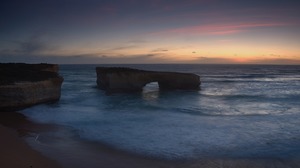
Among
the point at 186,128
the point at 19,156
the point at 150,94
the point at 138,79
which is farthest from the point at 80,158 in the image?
the point at 138,79

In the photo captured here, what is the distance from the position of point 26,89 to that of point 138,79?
16.4 meters

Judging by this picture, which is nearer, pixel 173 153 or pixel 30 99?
pixel 173 153

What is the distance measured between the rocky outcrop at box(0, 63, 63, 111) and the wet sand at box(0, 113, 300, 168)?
691 cm

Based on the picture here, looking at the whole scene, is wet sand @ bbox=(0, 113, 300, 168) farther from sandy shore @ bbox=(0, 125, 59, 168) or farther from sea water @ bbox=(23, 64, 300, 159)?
sea water @ bbox=(23, 64, 300, 159)

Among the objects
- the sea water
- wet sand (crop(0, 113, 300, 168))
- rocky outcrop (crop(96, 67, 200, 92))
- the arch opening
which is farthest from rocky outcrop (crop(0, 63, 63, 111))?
rocky outcrop (crop(96, 67, 200, 92))

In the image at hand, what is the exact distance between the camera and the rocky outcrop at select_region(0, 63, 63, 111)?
1783 cm

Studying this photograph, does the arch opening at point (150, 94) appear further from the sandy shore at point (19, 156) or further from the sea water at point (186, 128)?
the sandy shore at point (19, 156)

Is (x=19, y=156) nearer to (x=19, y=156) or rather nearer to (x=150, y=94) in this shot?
(x=19, y=156)

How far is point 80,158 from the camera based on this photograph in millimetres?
9125

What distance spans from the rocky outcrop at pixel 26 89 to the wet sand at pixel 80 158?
6.91 meters

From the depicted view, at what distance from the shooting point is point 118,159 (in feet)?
30.8

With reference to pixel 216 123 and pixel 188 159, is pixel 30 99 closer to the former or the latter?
pixel 216 123

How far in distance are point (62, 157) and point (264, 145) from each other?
7415mm

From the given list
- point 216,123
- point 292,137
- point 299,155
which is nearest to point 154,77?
point 216,123
